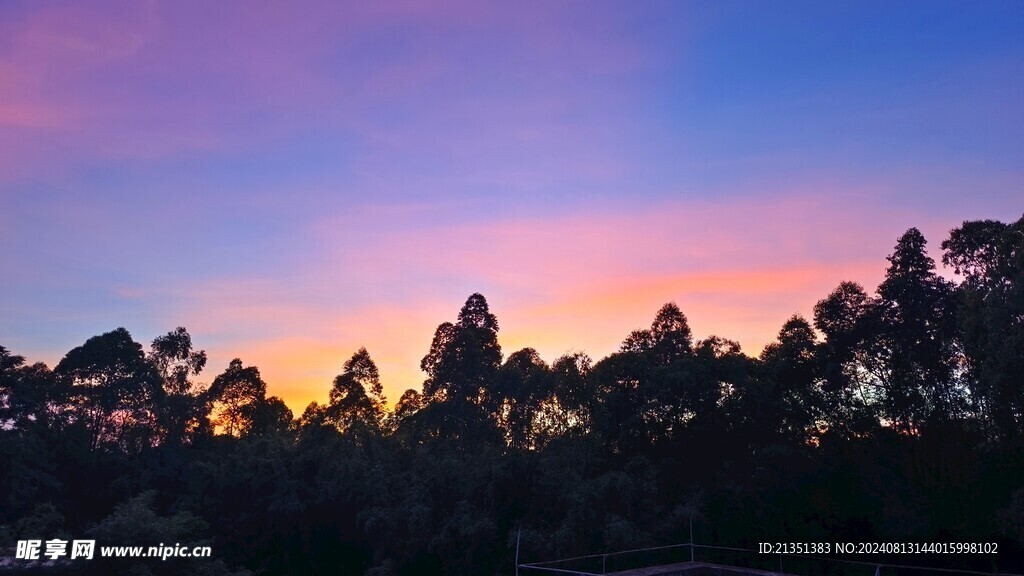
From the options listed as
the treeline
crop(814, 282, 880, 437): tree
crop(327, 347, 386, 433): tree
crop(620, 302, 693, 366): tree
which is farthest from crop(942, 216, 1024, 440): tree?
crop(327, 347, 386, 433): tree

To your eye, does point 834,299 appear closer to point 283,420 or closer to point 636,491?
point 636,491

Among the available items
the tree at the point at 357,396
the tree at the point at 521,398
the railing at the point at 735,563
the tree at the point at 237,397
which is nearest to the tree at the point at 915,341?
the railing at the point at 735,563

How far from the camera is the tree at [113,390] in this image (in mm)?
37875

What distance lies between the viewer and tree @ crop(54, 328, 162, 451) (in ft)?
124

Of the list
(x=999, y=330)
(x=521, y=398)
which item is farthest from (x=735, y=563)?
(x=521, y=398)

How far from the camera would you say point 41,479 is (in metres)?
31.8

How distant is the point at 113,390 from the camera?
38.3 metres

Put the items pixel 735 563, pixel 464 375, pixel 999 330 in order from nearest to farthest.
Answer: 1. pixel 999 330
2. pixel 735 563
3. pixel 464 375

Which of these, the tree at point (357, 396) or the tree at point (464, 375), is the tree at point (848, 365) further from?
the tree at point (357, 396)

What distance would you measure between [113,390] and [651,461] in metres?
30.8

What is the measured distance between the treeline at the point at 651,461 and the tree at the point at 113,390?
29 centimetres

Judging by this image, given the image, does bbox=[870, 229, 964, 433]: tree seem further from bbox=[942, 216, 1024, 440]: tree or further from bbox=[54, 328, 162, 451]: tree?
bbox=[54, 328, 162, 451]: tree

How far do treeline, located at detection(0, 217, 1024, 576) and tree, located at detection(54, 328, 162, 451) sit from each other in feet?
0.96

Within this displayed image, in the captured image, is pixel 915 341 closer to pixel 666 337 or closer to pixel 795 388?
pixel 795 388
